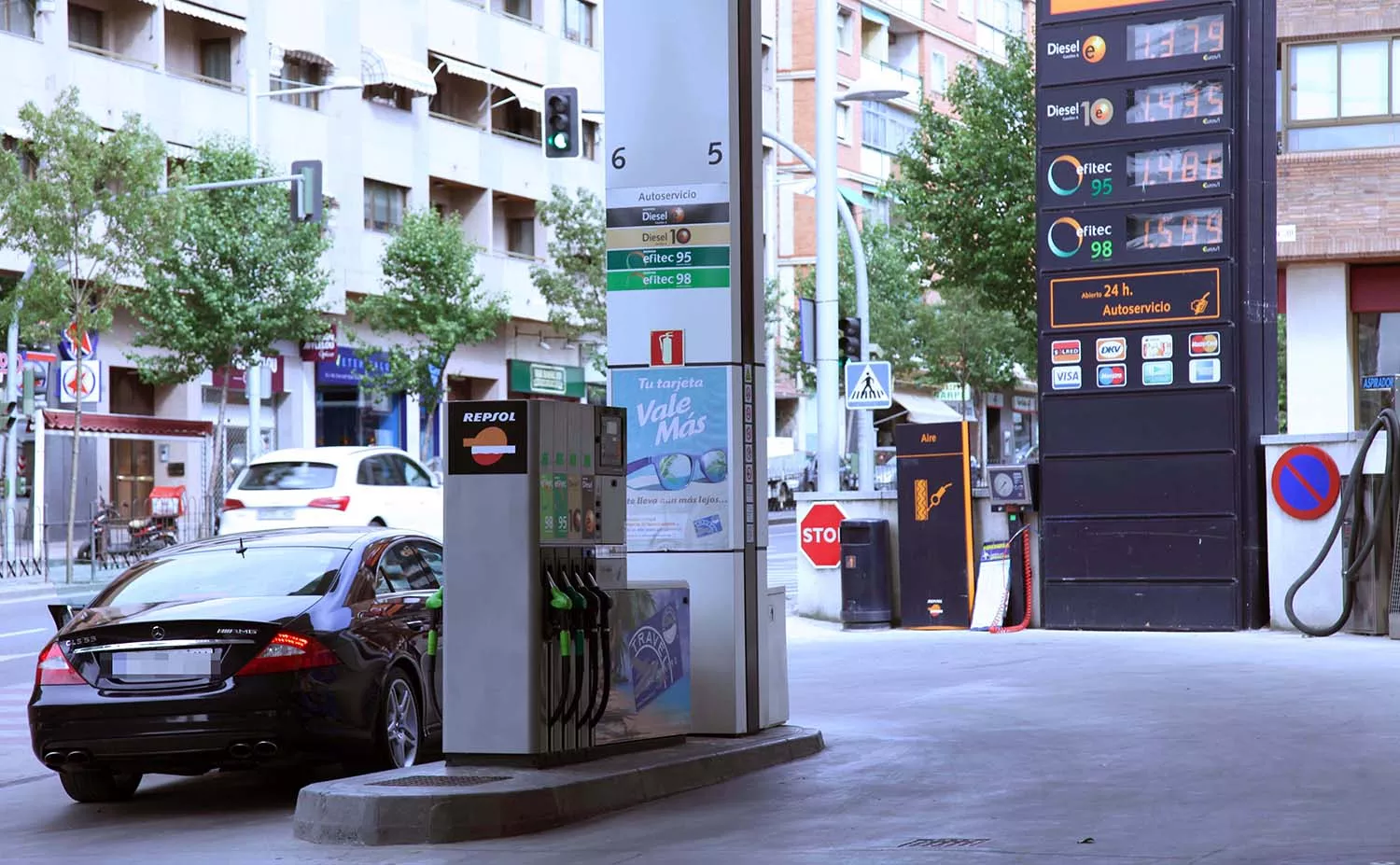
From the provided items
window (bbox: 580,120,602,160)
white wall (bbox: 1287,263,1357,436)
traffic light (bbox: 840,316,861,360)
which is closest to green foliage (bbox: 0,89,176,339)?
traffic light (bbox: 840,316,861,360)

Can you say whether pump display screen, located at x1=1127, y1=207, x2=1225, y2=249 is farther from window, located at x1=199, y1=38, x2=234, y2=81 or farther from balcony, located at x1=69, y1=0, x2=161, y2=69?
window, located at x1=199, y1=38, x2=234, y2=81

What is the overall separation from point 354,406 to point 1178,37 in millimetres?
31443

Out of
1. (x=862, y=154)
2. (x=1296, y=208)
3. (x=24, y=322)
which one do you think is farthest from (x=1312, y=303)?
(x=862, y=154)

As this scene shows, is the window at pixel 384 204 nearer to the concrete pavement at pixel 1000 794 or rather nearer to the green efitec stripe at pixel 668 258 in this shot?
the concrete pavement at pixel 1000 794

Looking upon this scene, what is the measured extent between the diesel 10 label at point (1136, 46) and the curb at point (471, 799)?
36.9 feet

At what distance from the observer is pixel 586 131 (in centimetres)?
5544

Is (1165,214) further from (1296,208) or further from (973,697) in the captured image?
(1296,208)

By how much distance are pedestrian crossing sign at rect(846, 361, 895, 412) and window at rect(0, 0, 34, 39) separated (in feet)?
64.1

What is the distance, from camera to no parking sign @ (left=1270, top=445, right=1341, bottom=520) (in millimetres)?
17922

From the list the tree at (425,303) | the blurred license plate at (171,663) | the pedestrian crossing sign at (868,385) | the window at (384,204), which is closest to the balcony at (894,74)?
the window at (384,204)

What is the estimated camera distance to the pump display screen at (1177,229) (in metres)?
18.5

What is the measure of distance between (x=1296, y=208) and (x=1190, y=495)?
15425mm

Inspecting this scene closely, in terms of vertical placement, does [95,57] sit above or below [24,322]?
above

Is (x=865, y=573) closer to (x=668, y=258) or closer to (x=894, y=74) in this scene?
(x=668, y=258)
